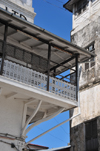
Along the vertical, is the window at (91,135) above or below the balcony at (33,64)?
below

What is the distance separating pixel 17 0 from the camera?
16469 mm

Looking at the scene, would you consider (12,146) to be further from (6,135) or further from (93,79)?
(93,79)

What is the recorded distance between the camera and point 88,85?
1845 cm

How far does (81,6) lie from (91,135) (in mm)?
10247

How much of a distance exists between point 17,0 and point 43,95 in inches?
266

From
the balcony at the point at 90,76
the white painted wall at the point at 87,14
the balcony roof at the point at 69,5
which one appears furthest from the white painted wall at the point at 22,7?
the balcony roof at the point at 69,5

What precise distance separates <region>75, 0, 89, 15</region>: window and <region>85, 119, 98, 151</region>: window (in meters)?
9.01

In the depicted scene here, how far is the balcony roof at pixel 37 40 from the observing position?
12.2 metres

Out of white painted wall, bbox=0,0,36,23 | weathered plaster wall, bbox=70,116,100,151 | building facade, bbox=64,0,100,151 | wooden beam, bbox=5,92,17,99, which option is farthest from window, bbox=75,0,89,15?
wooden beam, bbox=5,92,17,99

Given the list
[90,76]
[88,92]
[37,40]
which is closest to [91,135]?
[88,92]

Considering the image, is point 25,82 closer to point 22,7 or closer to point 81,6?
point 22,7

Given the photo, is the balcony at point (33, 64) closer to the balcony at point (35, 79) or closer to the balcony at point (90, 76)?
the balcony at point (35, 79)

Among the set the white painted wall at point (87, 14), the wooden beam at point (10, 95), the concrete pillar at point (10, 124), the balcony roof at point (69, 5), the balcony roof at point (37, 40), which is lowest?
the concrete pillar at point (10, 124)

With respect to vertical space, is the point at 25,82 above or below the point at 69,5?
below
